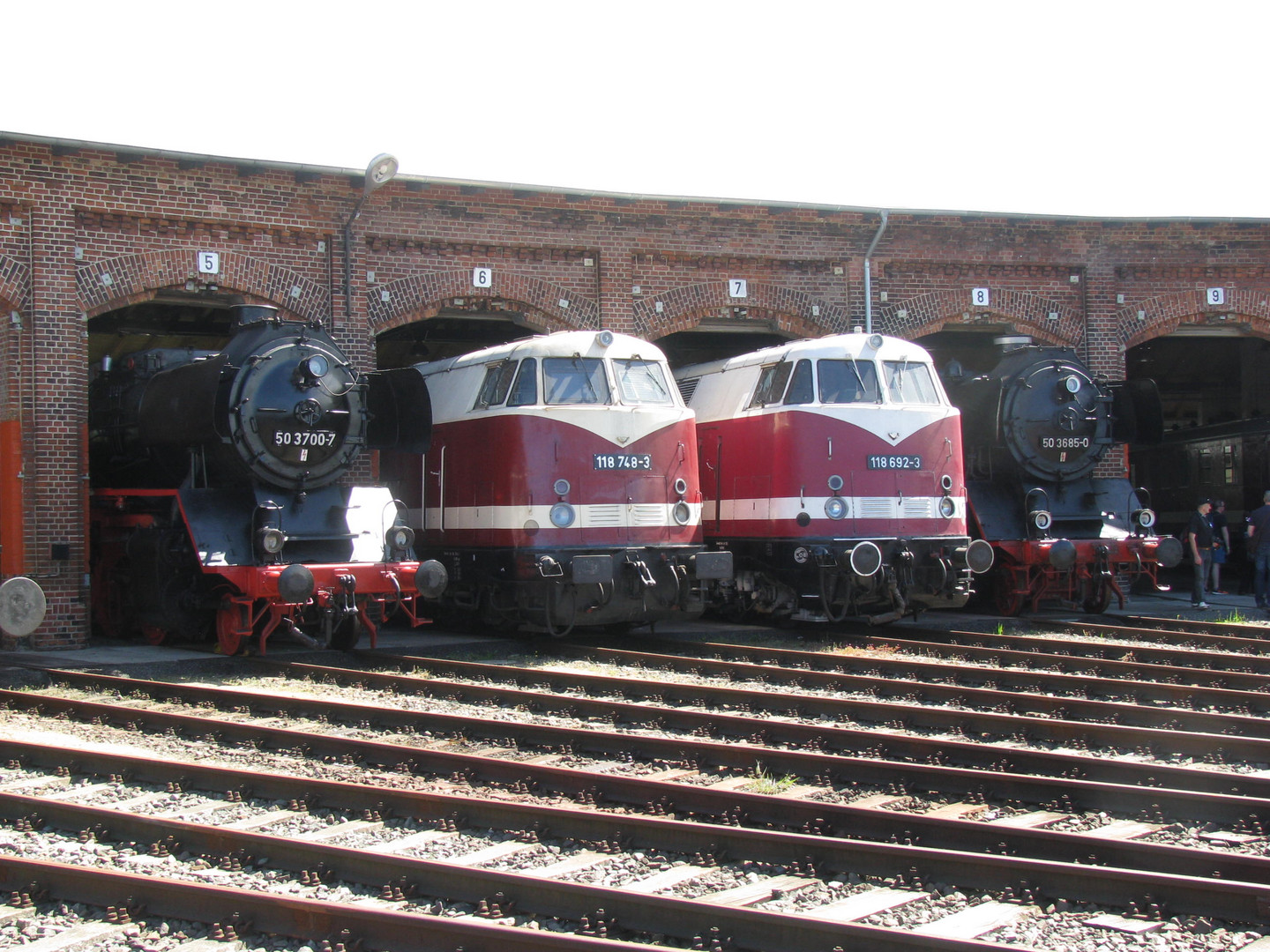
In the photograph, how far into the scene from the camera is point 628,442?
12734 mm

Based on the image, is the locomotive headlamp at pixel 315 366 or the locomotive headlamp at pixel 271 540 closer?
the locomotive headlamp at pixel 271 540

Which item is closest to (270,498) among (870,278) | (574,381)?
(574,381)

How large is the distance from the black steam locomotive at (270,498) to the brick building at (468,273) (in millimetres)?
1545

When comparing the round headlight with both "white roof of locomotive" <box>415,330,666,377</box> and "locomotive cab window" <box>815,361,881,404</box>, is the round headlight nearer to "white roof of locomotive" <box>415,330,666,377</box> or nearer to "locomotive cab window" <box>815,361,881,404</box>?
"white roof of locomotive" <box>415,330,666,377</box>

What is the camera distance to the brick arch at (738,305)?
57.8ft

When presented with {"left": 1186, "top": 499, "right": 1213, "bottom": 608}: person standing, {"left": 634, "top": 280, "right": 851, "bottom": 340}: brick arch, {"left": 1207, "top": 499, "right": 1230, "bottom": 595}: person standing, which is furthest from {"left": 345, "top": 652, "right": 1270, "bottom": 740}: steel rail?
{"left": 1207, "top": 499, "right": 1230, "bottom": 595}: person standing

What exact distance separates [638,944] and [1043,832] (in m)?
2.11

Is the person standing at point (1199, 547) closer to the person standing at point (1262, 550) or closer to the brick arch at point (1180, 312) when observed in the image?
the person standing at point (1262, 550)

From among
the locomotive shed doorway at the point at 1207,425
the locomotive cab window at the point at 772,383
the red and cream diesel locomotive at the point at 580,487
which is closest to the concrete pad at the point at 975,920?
the red and cream diesel locomotive at the point at 580,487

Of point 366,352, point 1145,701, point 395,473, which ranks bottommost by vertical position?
point 1145,701

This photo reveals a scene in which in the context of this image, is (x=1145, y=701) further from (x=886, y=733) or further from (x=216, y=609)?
(x=216, y=609)

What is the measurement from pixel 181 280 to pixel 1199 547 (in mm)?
14176

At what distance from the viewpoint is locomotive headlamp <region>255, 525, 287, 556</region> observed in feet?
38.3

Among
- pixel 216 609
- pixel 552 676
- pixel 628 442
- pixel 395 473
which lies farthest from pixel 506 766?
pixel 395 473
